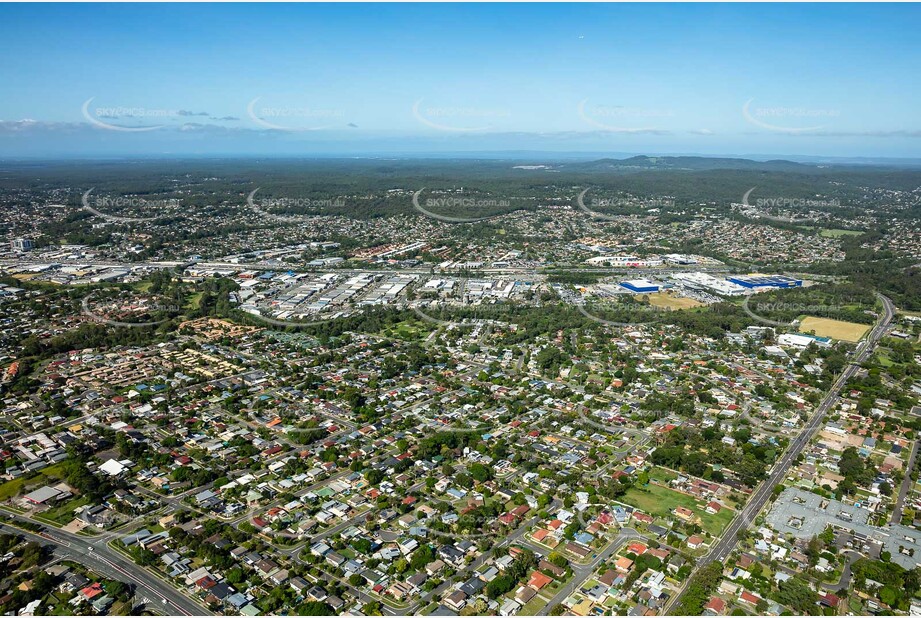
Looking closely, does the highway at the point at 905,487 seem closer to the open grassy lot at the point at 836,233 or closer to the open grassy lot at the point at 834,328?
the open grassy lot at the point at 834,328

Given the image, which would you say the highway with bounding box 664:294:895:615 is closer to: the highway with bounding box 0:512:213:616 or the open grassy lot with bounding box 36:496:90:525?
the highway with bounding box 0:512:213:616

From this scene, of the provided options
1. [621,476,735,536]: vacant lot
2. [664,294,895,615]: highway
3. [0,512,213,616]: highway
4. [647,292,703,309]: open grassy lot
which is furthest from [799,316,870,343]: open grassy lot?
[0,512,213,616]: highway

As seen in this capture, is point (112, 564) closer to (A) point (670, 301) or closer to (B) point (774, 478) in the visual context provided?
(B) point (774, 478)

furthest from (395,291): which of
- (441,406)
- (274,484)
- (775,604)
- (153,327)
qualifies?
(775,604)

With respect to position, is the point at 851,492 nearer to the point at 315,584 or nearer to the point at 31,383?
the point at 315,584

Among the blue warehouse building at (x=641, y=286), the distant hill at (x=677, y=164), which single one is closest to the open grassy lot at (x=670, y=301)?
the blue warehouse building at (x=641, y=286)
